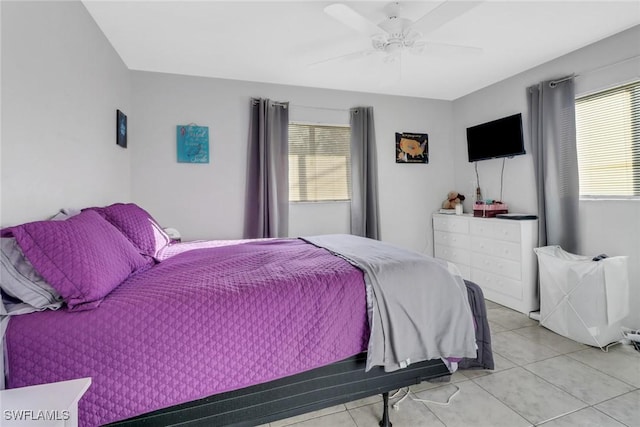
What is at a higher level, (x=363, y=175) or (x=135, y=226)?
(x=363, y=175)

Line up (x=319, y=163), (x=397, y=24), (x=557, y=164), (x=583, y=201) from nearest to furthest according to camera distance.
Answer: (x=397, y=24)
(x=583, y=201)
(x=557, y=164)
(x=319, y=163)

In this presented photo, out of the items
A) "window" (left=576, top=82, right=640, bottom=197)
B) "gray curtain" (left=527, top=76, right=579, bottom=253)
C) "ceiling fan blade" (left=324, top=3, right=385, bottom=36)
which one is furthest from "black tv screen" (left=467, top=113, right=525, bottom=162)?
"ceiling fan blade" (left=324, top=3, right=385, bottom=36)

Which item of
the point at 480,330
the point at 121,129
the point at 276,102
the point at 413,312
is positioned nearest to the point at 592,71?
the point at 480,330

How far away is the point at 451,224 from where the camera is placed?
12.6ft

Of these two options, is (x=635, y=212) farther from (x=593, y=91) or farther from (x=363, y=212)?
(x=363, y=212)

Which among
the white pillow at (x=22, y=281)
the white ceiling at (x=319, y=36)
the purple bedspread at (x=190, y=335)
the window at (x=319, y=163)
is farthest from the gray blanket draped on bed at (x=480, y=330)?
the window at (x=319, y=163)

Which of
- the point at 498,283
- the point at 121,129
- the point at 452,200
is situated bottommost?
the point at 498,283

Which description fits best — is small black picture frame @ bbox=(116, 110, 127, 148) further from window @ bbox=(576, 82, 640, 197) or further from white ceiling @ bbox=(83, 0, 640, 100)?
window @ bbox=(576, 82, 640, 197)

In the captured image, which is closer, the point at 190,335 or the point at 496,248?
the point at 190,335

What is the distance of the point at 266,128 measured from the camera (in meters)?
3.39

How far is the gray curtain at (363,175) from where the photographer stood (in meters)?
3.77

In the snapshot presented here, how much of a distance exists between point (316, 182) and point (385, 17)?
190cm

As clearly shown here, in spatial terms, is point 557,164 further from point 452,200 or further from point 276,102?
point 276,102

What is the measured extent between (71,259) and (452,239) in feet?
12.3
